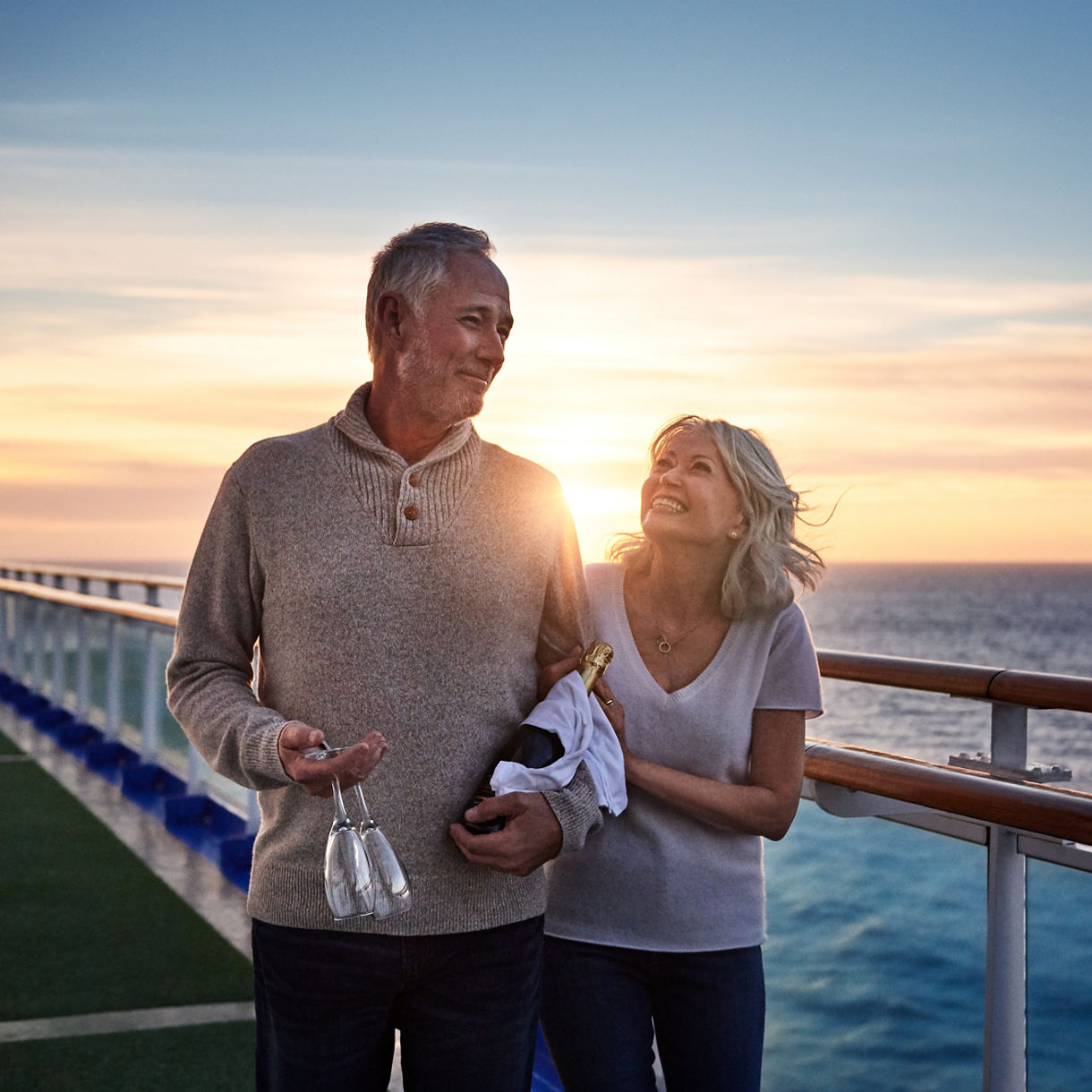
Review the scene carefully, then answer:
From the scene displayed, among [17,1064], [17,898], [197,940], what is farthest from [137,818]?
[17,1064]

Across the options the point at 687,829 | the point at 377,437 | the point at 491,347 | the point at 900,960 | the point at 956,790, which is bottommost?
the point at 900,960

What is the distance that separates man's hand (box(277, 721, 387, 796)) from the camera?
1.61 meters

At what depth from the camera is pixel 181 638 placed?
191cm

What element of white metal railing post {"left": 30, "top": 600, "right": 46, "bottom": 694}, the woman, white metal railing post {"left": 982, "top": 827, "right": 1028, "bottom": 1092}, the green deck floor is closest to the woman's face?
the woman

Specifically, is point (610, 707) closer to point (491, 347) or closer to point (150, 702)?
point (491, 347)

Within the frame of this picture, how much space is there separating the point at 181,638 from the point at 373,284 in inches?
21.8

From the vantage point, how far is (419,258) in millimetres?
1851

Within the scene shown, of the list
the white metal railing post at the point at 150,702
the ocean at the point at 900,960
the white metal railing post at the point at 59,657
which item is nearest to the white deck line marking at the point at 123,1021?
the ocean at the point at 900,960

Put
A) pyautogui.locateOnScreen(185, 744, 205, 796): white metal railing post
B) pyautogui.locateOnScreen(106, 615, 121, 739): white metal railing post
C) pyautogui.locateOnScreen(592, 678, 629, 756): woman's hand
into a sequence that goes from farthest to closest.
A: pyautogui.locateOnScreen(106, 615, 121, 739): white metal railing post < pyautogui.locateOnScreen(185, 744, 205, 796): white metal railing post < pyautogui.locateOnScreen(592, 678, 629, 756): woman's hand

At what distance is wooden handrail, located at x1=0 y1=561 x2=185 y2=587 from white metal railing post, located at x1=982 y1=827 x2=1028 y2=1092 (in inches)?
89.6

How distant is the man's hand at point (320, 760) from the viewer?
161 centimetres

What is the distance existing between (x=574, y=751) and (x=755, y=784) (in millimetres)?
370

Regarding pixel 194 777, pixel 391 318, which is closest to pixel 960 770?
pixel 391 318

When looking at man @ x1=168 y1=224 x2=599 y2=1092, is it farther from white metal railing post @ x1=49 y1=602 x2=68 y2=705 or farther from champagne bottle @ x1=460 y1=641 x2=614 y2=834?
white metal railing post @ x1=49 y1=602 x2=68 y2=705
